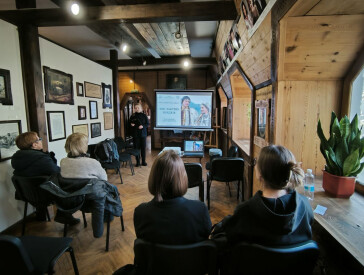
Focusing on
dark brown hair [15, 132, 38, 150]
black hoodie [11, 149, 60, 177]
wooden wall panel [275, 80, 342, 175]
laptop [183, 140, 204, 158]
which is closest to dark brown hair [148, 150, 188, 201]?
wooden wall panel [275, 80, 342, 175]

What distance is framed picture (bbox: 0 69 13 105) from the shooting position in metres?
2.52

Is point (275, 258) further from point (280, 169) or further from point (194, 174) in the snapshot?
point (194, 174)

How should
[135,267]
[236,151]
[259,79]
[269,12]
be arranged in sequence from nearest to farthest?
[135,267], [269,12], [259,79], [236,151]

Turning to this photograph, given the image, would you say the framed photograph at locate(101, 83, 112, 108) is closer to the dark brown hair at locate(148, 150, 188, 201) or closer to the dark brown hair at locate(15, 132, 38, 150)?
the dark brown hair at locate(15, 132, 38, 150)

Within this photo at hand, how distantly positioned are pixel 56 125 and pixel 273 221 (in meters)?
3.62

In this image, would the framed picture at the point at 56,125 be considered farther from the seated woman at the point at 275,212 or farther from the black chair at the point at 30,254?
the seated woman at the point at 275,212

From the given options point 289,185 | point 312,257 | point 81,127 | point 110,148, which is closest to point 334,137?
point 289,185

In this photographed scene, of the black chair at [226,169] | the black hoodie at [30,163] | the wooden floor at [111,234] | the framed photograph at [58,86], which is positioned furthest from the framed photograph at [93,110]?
the black chair at [226,169]

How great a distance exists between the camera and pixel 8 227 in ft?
8.63

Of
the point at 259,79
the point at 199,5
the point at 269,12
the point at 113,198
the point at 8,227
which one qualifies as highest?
the point at 199,5

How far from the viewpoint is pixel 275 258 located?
99 centimetres

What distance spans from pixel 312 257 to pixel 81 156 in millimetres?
2129

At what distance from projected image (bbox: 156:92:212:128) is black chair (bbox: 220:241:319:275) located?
4008 mm

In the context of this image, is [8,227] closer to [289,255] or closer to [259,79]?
[289,255]
